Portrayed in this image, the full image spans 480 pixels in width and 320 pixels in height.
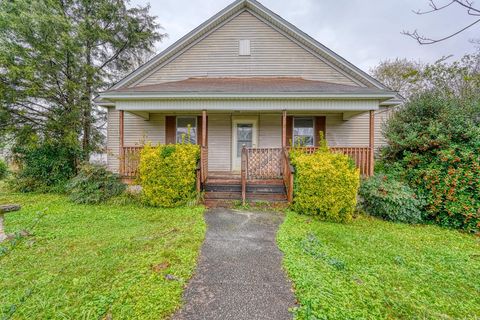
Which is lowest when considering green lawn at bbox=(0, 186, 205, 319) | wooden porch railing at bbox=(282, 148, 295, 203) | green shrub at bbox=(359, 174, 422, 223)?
green lawn at bbox=(0, 186, 205, 319)

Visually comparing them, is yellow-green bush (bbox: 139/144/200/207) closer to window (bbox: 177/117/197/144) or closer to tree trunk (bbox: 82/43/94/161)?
window (bbox: 177/117/197/144)

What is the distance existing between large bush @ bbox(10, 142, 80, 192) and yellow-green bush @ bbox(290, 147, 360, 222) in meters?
9.02

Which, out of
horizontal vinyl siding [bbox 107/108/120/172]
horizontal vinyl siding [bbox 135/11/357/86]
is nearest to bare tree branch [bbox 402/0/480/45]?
horizontal vinyl siding [bbox 135/11/357/86]

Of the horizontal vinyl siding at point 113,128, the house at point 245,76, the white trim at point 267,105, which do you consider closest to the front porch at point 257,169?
A: the white trim at point 267,105

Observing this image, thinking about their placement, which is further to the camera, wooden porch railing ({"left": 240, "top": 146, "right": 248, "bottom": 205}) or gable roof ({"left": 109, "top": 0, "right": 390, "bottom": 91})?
gable roof ({"left": 109, "top": 0, "right": 390, "bottom": 91})

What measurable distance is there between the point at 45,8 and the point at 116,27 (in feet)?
12.1

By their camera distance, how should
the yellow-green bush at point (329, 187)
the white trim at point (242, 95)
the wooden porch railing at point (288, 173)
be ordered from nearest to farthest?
the yellow-green bush at point (329, 187) < the wooden porch railing at point (288, 173) < the white trim at point (242, 95)

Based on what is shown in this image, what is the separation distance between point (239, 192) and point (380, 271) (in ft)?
14.2

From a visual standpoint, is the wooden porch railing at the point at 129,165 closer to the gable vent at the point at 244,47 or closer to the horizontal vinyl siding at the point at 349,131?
the gable vent at the point at 244,47

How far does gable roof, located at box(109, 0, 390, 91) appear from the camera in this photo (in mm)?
8805

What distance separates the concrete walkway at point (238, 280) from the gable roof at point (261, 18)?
7.83m

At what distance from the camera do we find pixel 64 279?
272 cm

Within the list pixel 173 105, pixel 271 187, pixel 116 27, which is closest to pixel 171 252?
pixel 271 187

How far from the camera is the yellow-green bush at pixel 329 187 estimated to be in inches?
208
